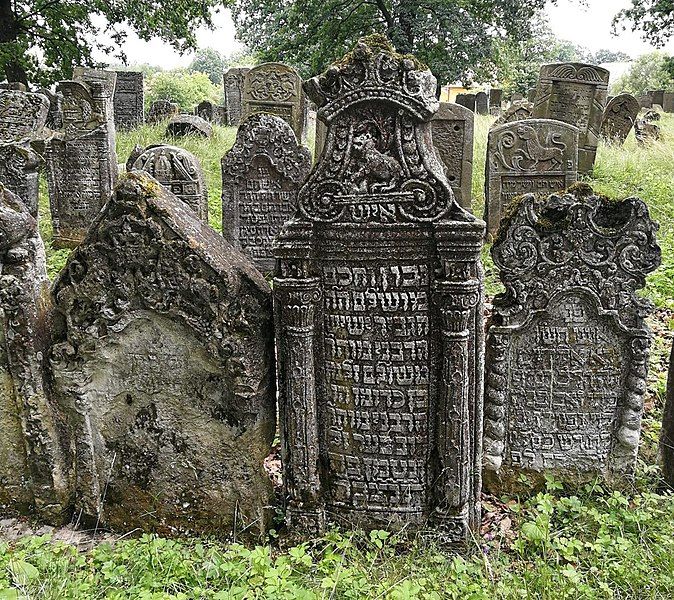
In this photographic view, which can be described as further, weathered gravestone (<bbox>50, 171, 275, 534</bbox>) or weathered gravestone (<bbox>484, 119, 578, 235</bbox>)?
weathered gravestone (<bbox>484, 119, 578, 235</bbox>)

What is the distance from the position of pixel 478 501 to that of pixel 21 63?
1550 centimetres

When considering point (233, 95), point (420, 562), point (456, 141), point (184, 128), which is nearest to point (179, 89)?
point (233, 95)

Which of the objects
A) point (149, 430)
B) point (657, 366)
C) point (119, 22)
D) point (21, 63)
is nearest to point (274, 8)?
point (119, 22)

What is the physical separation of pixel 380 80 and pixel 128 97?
18450mm

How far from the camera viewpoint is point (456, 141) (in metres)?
10.1

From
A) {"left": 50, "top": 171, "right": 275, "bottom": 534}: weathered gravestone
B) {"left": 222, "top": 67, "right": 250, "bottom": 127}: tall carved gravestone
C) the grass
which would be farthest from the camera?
{"left": 222, "top": 67, "right": 250, "bottom": 127}: tall carved gravestone

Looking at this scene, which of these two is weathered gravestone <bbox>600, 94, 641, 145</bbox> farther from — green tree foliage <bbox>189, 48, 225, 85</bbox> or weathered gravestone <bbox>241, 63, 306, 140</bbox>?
green tree foliage <bbox>189, 48, 225, 85</bbox>

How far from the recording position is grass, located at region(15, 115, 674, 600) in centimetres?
332

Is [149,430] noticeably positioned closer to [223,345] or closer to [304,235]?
[223,345]

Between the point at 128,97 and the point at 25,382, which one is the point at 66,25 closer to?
the point at 128,97

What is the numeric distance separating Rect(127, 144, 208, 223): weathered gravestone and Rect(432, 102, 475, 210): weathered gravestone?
12.1 feet

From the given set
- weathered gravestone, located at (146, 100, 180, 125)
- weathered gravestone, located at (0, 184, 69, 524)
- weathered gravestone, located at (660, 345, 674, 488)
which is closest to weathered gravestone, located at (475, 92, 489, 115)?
weathered gravestone, located at (146, 100, 180, 125)

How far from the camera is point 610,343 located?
434 cm

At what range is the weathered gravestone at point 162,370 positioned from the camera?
365cm
